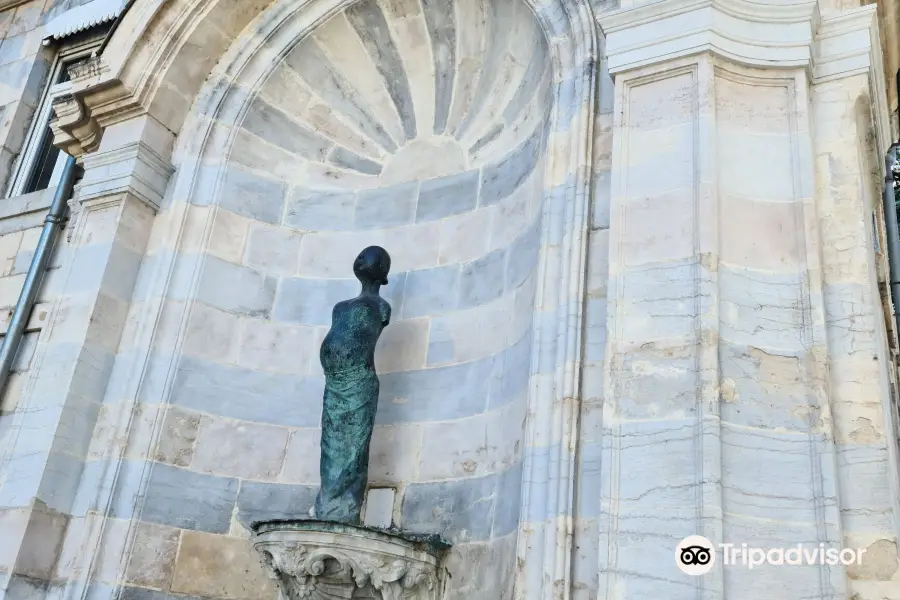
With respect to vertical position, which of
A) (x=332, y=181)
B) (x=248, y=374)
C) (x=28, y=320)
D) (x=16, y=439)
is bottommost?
(x=16, y=439)

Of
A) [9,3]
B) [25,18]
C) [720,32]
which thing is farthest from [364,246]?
[9,3]

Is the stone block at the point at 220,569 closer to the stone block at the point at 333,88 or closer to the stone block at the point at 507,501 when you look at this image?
the stone block at the point at 507,501

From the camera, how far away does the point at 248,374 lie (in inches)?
205

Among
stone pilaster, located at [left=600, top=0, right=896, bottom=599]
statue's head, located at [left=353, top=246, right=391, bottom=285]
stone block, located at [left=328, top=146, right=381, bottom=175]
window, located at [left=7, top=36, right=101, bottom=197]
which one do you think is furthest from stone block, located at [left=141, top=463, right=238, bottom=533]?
window, located at [left=7, top=36, right=101, bottom=197]

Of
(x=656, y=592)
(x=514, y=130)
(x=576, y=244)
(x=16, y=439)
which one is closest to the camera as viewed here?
(x=656, y=592)

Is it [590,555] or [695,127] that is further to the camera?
[695,127]

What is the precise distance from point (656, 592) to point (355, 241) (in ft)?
10.6

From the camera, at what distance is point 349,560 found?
4.00 m

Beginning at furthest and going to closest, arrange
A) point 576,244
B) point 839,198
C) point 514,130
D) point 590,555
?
point 514,130, point 576,244, point 839,198, point 590,555

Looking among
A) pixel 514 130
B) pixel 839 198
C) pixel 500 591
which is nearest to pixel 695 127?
pixel 839 198

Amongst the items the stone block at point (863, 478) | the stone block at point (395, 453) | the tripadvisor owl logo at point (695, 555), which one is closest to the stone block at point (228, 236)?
the stone block at point (395, 453)

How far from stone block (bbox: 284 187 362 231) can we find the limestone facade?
20 mm

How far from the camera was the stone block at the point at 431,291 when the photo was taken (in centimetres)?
510

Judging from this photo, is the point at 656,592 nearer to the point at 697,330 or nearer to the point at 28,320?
the point at 697,330
